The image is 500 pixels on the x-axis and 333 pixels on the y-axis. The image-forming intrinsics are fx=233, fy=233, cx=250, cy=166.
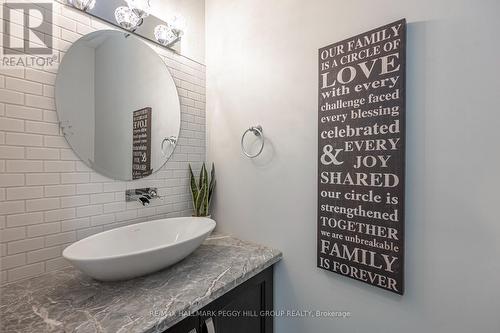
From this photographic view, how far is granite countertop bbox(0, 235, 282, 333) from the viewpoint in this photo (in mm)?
746

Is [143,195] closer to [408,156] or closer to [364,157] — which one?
[364,157]

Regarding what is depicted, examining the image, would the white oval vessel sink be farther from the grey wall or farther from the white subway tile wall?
the grey wall

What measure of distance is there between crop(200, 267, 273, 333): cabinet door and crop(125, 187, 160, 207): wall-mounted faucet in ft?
2.55

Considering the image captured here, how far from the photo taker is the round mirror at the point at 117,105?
3.85 feet

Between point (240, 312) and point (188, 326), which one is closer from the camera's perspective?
point (188, 326)

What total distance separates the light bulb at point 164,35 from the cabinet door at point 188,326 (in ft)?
5.11

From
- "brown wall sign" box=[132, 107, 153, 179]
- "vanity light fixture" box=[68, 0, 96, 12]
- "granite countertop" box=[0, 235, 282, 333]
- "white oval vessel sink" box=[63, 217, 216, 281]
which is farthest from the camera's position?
"brown wall sign" box=[132, 107, 153, 179]

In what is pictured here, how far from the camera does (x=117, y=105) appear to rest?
1.35 metres

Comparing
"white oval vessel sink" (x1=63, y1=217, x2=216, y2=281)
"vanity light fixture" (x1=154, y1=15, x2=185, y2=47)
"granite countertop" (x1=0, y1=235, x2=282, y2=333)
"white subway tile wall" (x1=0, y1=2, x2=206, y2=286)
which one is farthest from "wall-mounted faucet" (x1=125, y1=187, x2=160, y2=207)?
"vanity light fixture" (x1=154, y1=15, x2=185, y2=47)

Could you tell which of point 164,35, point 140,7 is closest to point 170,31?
point 164,35

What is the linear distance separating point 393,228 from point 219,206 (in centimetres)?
111

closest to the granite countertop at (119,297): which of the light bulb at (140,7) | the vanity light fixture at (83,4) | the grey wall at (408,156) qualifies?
the grey wall at (408,156)

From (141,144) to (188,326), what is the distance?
1037 mm

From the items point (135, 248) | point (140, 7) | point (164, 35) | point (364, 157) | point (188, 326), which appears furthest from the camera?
point (164, 35)
